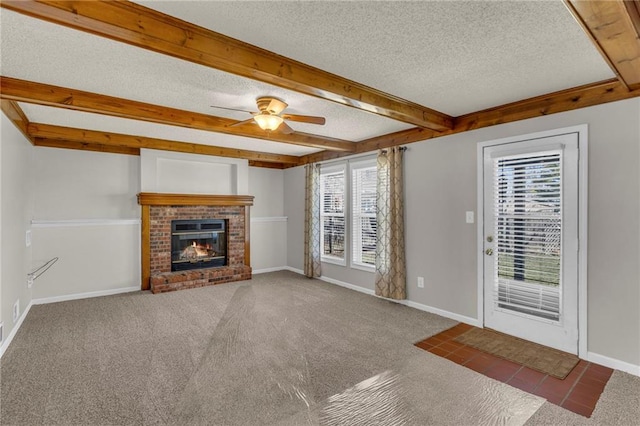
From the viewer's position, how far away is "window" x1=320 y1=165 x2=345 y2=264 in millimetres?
5707

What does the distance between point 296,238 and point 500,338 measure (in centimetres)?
431

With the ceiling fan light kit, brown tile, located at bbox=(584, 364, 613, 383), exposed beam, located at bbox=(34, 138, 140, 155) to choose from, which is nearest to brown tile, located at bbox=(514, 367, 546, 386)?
brown tile, located at bbox=(584, 364, 613, 383)

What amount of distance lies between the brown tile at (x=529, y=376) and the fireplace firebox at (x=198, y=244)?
5.11m

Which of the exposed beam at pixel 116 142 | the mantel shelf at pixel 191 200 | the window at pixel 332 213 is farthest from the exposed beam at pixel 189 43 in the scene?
the mantel shelf at pixel 191 200

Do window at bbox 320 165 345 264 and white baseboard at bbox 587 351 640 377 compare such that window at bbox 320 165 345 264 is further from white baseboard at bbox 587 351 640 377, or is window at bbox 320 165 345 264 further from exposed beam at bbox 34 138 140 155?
white baseboard at bbox 587 351 640 377

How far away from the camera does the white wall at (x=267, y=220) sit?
22.4 ft

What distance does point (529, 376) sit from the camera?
2645 mm

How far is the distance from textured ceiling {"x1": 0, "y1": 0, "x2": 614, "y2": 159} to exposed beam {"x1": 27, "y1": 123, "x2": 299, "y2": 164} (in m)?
1.80

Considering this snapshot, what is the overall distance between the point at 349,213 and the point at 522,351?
3104 millimetres

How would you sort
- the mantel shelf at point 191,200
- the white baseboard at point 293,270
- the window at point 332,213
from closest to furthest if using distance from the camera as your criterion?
the mantel shelf at point 191,200 → the window at point 332,213 → the white baseboard at point 293,270

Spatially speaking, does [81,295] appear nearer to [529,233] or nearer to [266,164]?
[266,164]

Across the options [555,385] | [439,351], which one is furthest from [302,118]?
[555,385]

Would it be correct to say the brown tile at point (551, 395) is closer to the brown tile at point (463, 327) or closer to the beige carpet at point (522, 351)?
the beige carpet at point (522, 351)

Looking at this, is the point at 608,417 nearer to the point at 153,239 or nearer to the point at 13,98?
the point at 13,98
